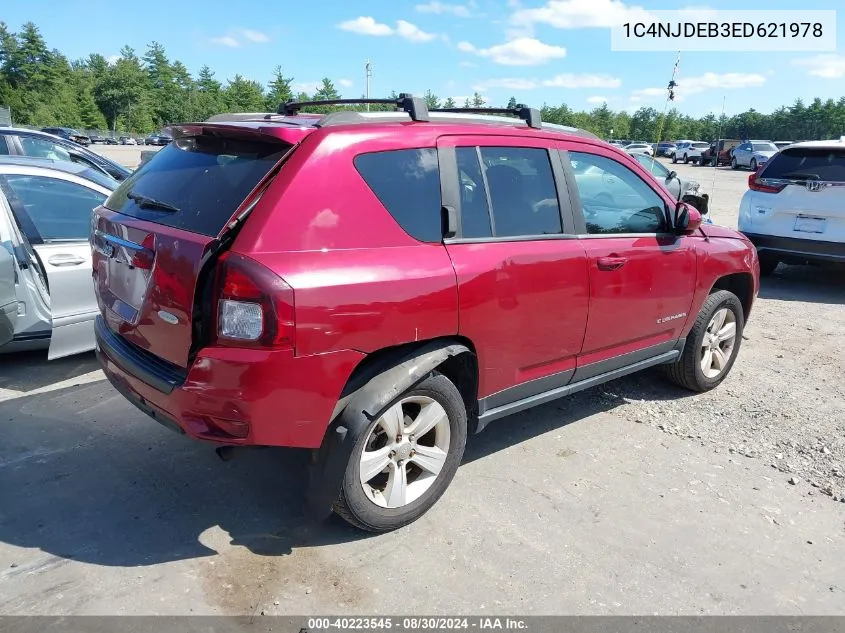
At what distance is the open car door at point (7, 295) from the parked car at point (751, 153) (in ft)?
139

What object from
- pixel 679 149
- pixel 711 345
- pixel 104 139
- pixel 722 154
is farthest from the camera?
pixel 104 139

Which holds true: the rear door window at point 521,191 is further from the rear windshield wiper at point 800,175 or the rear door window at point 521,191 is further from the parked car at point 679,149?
the parked car at point 679,149

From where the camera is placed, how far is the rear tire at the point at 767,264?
8745 mm

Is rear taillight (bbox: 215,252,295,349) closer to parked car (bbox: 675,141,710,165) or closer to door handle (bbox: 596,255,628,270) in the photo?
door handle (bbox: 596,255,628,270)

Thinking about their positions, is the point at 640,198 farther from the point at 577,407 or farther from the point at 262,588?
the point at 262,588

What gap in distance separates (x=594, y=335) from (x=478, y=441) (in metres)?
0.98

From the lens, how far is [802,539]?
312cm

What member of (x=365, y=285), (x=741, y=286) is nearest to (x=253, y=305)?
(x=365, y=285)

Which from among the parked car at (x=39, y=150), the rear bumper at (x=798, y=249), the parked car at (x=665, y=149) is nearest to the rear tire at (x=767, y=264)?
the rear bumper at (x=798, y=249)

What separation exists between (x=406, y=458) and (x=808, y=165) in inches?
290

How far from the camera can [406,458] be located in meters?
3.07

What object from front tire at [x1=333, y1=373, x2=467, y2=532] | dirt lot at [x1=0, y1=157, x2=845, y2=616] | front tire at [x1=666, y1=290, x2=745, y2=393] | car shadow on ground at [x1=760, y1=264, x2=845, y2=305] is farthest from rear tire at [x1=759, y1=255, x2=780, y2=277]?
front tire at [x1=333, y1=373, x2=467, y2=532]

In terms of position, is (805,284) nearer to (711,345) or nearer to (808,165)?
(808,165)

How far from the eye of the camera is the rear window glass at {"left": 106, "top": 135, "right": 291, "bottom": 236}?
2.74 m
